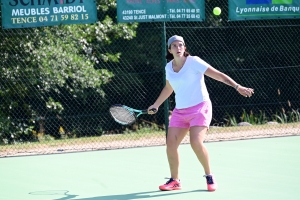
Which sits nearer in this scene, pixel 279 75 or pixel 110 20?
pixel 110 20

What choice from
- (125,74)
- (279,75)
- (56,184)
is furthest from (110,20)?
(56,184)

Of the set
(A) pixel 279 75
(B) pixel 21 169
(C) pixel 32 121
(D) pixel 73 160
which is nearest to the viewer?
(B) pixel 21 169

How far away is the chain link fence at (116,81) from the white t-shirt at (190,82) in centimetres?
440

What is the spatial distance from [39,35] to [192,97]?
7269 millimetres

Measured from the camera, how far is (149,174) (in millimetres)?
8164

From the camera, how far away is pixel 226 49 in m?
18.1

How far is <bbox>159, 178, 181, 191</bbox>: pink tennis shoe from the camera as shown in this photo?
700 centimetres

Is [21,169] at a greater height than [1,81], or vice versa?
[1,81]

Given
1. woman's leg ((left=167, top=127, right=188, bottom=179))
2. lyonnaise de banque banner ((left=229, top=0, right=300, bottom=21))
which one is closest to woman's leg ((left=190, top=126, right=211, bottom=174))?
woman's leg ((left=167, top=127, right=188, bottom=179))

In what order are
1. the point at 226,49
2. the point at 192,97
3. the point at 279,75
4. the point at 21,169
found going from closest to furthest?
the point at 192,97
the point at 21,169
the point at 279,75
the point at 226,49

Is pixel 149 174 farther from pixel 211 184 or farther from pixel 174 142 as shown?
pixel 211 184

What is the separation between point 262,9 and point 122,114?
5.36 metres

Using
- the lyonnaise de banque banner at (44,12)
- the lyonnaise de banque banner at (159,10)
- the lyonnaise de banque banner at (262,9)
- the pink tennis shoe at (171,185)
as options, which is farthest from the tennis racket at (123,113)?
the lyonnaise de banque banner at (262,9)

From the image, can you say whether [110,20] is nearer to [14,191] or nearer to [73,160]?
[73,160]
